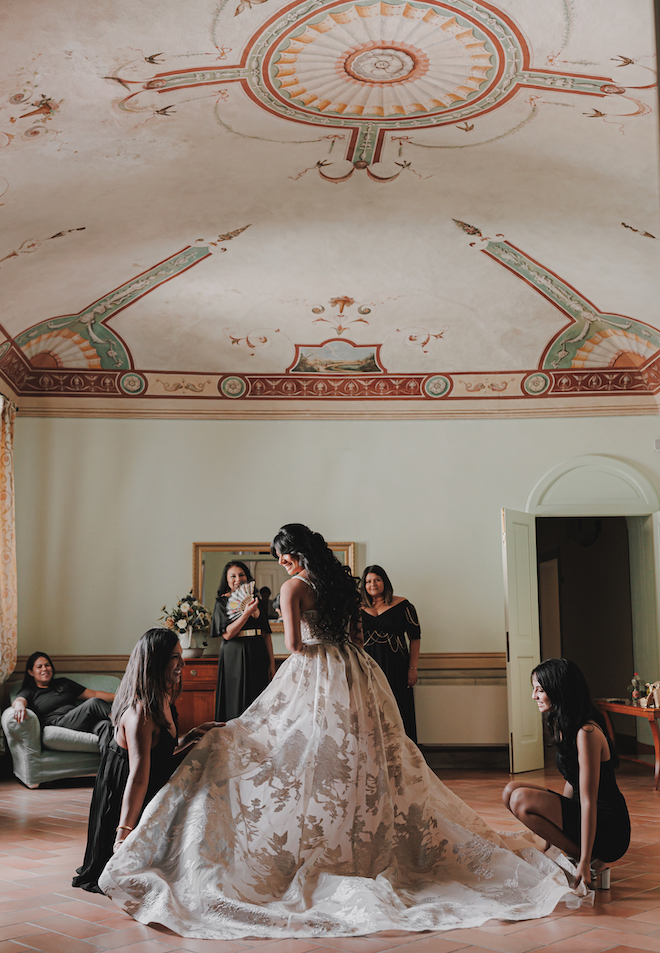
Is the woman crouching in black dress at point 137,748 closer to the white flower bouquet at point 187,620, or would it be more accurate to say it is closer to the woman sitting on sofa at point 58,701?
the woman sitting on sofa at point 58,701

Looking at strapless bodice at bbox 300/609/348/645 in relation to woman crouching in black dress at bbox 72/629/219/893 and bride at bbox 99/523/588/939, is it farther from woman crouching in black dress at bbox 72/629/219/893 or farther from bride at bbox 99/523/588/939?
woman crouching in black dress at bbox 72/629/219/893

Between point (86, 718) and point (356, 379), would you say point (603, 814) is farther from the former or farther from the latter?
point (356, 379)

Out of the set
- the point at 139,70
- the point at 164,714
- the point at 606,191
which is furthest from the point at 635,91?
the point at 164,714

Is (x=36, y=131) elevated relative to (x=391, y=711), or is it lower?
elevated

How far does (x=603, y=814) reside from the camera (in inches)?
140

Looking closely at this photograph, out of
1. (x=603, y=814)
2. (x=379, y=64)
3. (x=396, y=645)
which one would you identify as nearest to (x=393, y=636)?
(x=396, y=645)

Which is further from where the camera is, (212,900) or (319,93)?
(319,93)

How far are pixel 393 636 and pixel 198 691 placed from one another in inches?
69.0

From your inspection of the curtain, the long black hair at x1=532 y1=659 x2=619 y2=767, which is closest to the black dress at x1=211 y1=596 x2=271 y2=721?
the curtain

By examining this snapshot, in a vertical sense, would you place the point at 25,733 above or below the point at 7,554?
below

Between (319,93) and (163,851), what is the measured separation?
382cm

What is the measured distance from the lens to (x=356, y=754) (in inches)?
140

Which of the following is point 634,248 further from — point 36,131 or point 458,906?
point 458,906

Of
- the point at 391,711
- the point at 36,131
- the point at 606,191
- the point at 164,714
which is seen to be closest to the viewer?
the point at 164,714
